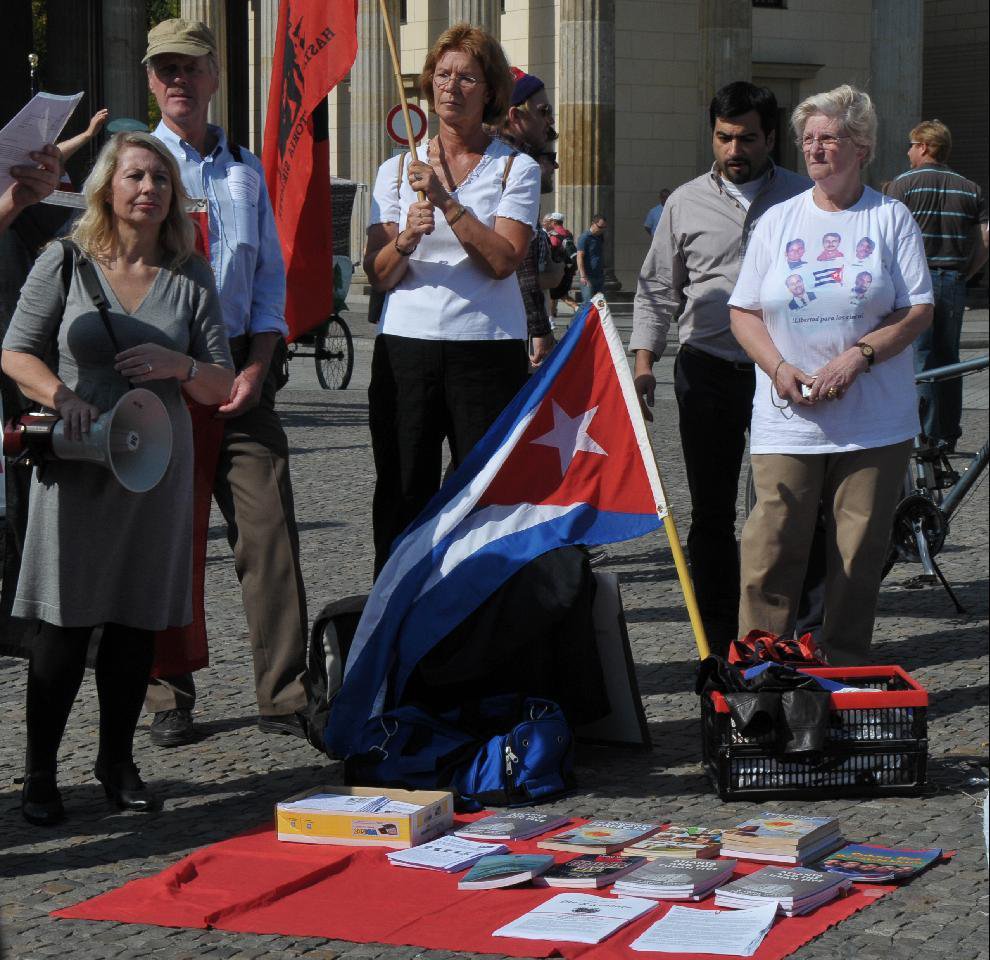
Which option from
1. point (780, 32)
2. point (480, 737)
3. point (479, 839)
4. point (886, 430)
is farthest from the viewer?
point (780, 32)

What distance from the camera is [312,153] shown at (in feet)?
21.4

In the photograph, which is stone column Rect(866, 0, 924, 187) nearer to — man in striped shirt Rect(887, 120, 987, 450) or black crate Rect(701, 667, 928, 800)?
man in striped shirt Rect(887, 120, 987, 450)

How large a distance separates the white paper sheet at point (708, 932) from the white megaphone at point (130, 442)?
71.0 inches

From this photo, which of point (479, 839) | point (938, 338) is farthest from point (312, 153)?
point (938, 338)

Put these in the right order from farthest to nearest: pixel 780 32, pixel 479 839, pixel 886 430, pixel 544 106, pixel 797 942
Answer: pixel 780 32, pixel 544 106, pixel 886 430, pixel 479 839, pixel 797 942

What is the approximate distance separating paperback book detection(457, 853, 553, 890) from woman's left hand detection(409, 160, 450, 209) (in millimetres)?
2202

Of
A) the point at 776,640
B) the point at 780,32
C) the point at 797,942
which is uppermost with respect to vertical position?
the point at 780,32

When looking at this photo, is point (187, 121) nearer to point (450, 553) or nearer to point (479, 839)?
point (450, 553)

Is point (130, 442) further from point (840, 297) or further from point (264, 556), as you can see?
point (840, 297)

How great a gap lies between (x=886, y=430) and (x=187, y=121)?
7.82 feet

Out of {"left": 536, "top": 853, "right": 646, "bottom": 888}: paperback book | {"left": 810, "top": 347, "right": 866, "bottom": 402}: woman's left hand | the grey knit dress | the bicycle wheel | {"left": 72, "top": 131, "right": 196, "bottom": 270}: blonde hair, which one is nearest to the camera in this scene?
{"left": 536, "top": 853, "right": 646, "bottom": 888}: paperback book

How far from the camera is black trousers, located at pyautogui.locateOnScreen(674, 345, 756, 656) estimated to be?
677cm

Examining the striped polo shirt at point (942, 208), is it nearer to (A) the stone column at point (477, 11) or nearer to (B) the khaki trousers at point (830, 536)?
(B) the khaki trousers at point (830, 536)

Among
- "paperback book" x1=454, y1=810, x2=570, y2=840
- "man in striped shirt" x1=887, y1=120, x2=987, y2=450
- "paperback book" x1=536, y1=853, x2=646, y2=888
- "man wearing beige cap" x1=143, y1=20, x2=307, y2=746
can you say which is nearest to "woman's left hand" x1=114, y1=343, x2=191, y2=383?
"man wearing beige cap" x1=143, y1=20, x2=307, y2=746
